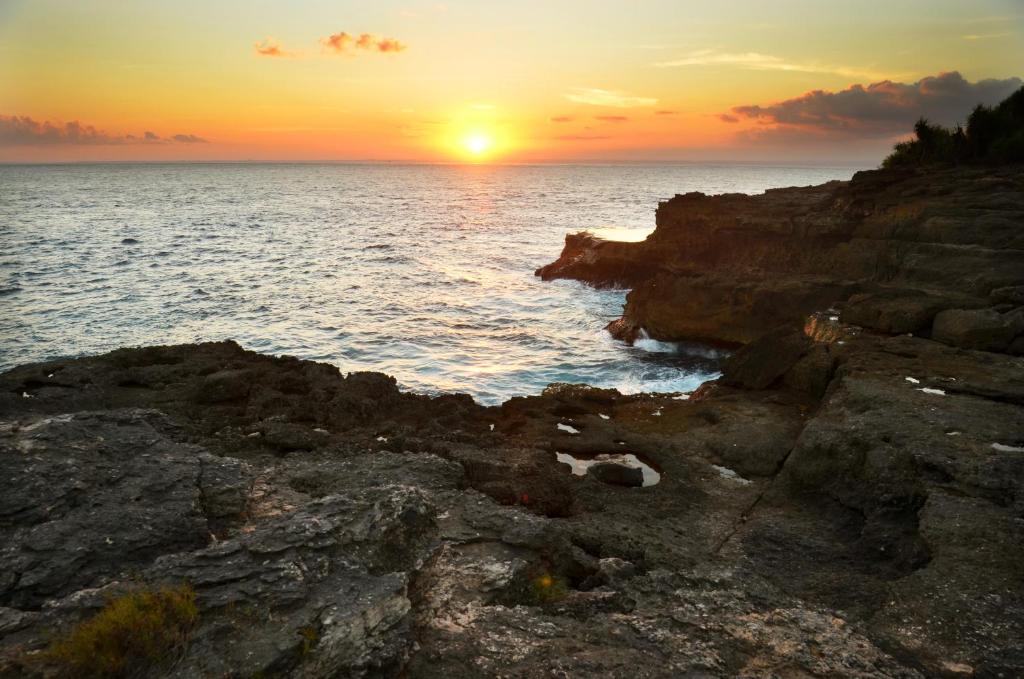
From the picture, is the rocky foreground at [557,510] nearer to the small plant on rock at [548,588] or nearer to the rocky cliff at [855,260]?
the small plant on rock at [548,588]

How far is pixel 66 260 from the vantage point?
176ft

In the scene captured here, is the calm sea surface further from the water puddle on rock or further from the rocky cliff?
the water puddle on rock

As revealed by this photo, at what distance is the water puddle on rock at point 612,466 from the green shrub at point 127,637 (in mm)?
9952

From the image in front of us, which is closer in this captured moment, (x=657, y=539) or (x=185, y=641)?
(x=185, y=641)

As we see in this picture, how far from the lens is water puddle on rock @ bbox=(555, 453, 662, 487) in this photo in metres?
14.8

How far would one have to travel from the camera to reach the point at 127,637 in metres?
6.05

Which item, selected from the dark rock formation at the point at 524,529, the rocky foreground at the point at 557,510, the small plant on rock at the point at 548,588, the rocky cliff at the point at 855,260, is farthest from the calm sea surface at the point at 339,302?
the small plant on rock at the point at 548,588

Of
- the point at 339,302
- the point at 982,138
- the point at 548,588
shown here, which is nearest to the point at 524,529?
the point at 548,588

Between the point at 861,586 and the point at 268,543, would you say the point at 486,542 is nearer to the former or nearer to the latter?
the point at 268,543

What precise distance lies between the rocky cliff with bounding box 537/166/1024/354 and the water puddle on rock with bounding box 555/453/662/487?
10569 mm

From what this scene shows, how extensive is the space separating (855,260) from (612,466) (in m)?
21.4

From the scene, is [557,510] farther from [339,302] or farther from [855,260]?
[339,302]

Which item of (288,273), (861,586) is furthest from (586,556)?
(288,273)

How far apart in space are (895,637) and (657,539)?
13.9 feet
